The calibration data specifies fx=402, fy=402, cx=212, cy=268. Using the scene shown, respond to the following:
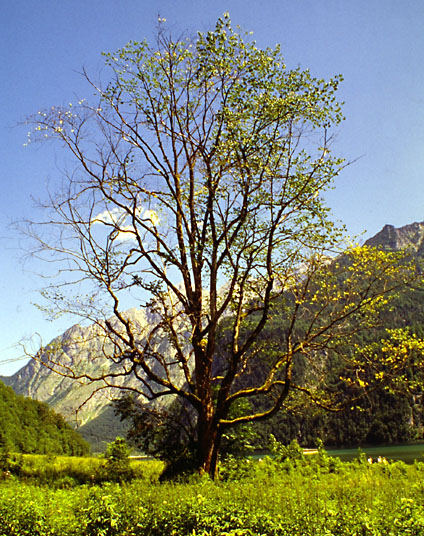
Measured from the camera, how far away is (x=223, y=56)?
11.9 m

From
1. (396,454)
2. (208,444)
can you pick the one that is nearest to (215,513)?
(208,444)

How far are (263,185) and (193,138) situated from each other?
282cm

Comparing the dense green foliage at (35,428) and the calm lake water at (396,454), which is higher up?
the dense green foliage at (35,428)

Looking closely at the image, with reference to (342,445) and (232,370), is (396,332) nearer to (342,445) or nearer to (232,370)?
(232,370)

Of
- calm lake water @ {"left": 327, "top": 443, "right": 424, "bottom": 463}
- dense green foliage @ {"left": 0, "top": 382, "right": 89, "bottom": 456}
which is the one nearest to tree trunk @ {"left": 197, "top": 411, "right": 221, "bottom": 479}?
dense green foliage @ {"left": 0, "top": 382, "right": 89, "bottom": 456}

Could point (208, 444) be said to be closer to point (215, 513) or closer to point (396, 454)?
point (215, 513)

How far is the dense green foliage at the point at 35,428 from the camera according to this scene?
106 ft

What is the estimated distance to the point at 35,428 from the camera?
35969 millimetres

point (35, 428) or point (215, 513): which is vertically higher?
point (215, 513)

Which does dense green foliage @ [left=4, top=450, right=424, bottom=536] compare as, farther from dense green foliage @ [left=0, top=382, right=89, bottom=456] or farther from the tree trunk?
dense green foliage @ [left=0, top=382, right=89, bottom=456]

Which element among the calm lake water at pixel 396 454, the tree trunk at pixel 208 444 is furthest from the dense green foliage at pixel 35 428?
the calm lake water at pixel 396 454

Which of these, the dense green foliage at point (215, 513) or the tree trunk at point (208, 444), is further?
the tree trunk at point (208, 444)

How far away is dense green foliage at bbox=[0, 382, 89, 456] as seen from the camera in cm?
3228

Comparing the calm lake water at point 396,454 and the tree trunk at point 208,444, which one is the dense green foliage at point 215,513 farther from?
the calm lake water at point 396,454
